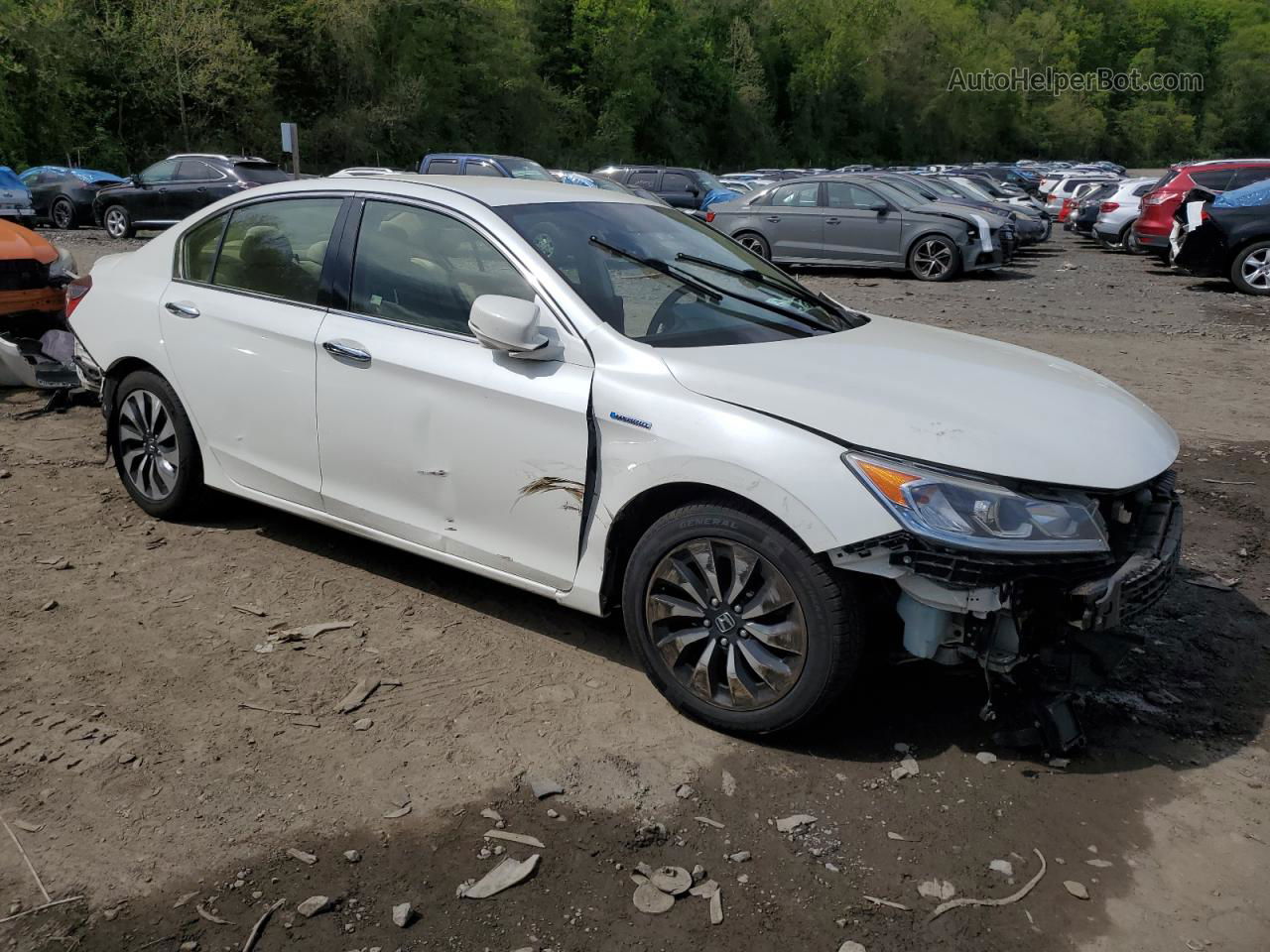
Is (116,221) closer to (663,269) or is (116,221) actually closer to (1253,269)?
(1253,269)

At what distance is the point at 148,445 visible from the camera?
5250mm

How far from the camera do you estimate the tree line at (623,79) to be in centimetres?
3884

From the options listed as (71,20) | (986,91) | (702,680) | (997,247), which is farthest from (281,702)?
(986,91)

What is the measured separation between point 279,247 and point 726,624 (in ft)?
8.52

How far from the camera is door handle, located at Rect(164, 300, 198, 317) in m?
4.91

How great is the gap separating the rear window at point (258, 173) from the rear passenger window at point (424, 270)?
17.6 meters

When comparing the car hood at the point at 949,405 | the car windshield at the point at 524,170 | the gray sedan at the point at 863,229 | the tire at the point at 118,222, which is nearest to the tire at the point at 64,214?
the tire at the point at 118,222

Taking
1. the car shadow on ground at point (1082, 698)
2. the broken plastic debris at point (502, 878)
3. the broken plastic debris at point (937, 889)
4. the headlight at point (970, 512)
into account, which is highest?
the headlight at point (970, 512)

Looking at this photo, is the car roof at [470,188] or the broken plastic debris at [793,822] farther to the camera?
the car roof at [470,188]

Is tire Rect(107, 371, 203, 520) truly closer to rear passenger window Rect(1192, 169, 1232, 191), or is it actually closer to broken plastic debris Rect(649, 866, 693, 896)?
broken plastic debris Rect(649, 866, 693, 896)

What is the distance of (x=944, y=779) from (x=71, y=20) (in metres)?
42.3

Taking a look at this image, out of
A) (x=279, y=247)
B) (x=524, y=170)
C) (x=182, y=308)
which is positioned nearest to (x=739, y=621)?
(x=279, y=247)

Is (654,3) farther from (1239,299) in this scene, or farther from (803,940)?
(803,940)

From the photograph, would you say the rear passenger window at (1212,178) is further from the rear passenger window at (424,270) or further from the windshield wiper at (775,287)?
the rear passenger window at (424,270)
